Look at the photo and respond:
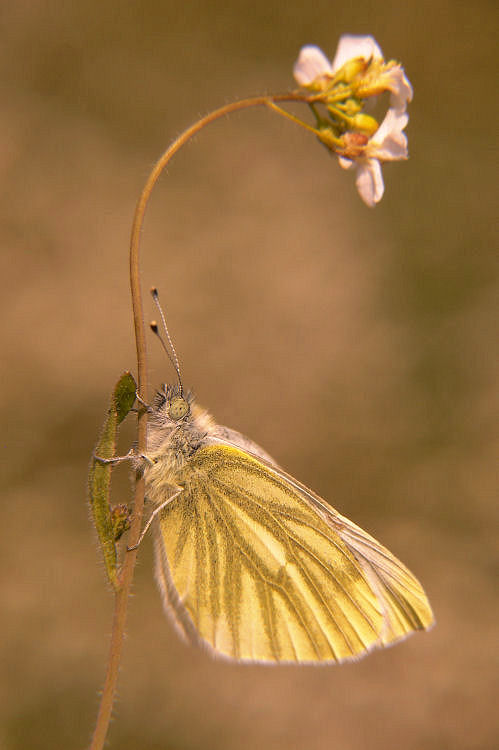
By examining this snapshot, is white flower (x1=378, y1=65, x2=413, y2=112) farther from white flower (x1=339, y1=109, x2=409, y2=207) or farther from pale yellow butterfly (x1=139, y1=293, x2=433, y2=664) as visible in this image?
pale yellow butterfly (x1=139, y1=293, x2=433, y2=664)

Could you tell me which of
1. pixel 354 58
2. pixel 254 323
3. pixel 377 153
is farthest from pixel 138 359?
pixel 254 323

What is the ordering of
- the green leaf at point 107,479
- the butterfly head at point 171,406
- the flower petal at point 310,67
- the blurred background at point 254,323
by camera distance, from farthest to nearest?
the blurred background at point 254,323 < the butterfly head at point 171,406 < the flower petal at point 310,67 < the green leaf at point 107,479

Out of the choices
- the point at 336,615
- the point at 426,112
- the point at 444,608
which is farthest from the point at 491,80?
the point at 336,615

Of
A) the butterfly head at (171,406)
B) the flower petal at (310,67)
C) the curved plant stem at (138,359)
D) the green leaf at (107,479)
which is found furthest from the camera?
the butterfly head at (171,406)

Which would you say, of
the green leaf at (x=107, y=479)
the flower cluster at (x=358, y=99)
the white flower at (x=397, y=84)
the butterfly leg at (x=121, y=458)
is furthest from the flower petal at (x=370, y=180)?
the butterfly leg at (x=121, y=458)

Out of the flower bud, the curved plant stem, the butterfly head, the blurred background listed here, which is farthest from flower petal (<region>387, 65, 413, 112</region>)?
the blurred background

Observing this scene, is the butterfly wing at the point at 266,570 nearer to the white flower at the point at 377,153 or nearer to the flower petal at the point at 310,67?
the white flower at the point at 377,153
